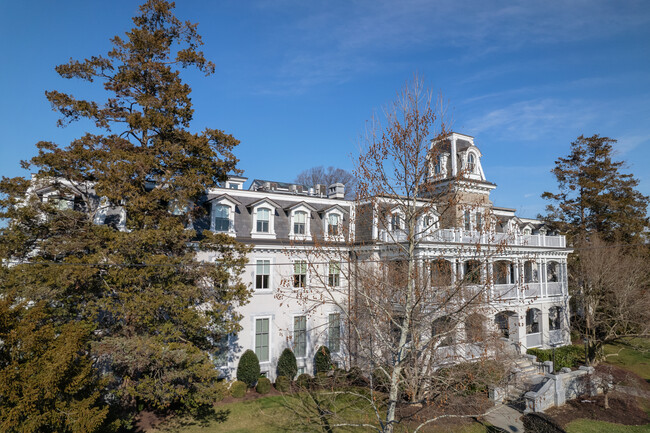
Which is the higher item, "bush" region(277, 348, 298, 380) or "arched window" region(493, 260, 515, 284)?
"arched window" region(493, 260, 515, 284)

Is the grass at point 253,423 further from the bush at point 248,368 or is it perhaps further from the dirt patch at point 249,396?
the bush at point 248,368

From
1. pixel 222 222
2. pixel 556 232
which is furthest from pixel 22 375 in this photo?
Result: pixel 556 232

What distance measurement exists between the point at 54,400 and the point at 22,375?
60.1 inches

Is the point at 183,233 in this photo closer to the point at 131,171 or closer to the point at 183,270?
the point at 183,270

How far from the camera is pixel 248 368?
19.9 m

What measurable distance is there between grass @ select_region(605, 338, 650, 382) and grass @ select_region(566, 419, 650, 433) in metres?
7.68

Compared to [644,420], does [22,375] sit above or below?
above

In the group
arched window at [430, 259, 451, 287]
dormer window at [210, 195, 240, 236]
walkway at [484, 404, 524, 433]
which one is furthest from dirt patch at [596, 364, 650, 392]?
dormer window at [210, 195, 240, 236]

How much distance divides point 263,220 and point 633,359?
28045 mm

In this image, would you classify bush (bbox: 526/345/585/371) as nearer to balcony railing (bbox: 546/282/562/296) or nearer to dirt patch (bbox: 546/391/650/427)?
dirt patch (bbox: 546/391/650/427)

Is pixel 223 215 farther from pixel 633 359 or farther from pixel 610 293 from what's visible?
pixel 633 359

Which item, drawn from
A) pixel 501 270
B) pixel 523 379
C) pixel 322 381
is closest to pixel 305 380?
pixel 322 381

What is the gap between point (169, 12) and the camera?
14984mm

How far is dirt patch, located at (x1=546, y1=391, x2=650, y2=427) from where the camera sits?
17.5 meters
